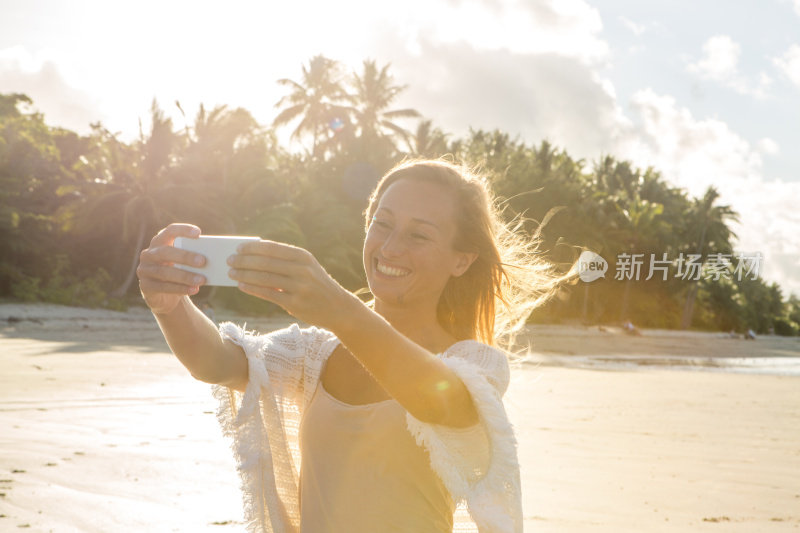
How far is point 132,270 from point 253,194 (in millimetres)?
5573

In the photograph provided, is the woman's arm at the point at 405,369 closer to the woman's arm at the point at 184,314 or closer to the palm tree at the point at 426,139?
the woman's arm at the point at 184,314

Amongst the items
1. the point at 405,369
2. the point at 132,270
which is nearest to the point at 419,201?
the point at 405,369

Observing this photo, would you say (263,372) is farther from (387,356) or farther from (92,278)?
(92,278)

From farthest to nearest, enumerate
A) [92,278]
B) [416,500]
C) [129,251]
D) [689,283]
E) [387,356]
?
[689,283]
[129,251]
[92,278]
[416,500]
[387,356]

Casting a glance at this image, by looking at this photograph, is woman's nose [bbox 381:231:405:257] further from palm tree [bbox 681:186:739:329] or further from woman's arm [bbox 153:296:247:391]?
palm tree [bbox 681:186:739:329]

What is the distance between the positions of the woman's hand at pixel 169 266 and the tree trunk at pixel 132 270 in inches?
945

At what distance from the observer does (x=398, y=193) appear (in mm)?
2088

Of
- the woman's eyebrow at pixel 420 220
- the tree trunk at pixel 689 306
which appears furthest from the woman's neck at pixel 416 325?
the tree trunk at pixel 689 306

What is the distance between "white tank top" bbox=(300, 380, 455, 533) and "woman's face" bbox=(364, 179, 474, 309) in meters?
0.33

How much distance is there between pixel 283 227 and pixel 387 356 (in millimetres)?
25213

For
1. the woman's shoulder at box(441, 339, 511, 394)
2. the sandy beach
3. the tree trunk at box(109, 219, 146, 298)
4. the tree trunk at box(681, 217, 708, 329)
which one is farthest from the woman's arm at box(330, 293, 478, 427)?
the tree trunk at box(681, 217, 708, 329)

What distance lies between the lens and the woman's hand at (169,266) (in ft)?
4.90

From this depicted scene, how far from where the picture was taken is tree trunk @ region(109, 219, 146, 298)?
24344 millimetres

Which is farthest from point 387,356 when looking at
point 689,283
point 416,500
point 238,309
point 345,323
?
point 689,283
